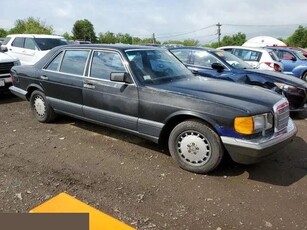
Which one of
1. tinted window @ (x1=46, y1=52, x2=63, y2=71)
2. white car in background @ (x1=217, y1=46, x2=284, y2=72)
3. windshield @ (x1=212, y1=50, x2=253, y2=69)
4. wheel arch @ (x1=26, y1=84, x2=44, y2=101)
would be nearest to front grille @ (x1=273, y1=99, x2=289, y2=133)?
windshield @ (x1=212, y1=50, x2=253, y2=69)

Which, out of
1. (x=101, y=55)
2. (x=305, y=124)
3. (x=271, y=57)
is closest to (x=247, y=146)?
(x=101, y=55)

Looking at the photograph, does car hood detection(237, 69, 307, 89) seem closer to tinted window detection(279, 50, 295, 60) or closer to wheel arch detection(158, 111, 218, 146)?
wheel arch detection(158, 111, 218, 146)

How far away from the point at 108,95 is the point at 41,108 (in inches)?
78.8

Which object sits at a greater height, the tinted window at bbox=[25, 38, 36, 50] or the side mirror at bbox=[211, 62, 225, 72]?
the tinted window at bbox=[25, 38, 36, 50]

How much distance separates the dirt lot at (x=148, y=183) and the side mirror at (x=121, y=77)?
1.10 metres

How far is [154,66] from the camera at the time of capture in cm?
488

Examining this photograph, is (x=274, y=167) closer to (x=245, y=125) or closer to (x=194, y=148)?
(x=245, y=125)

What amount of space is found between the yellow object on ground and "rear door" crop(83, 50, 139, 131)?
150 cm

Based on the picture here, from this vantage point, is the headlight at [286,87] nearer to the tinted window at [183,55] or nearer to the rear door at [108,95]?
the tinted window at [183,55]

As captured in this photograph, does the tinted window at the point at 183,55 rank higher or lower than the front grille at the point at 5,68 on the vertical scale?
higher

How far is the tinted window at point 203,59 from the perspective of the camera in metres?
7.75

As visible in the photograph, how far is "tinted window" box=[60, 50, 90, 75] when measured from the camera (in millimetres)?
5254

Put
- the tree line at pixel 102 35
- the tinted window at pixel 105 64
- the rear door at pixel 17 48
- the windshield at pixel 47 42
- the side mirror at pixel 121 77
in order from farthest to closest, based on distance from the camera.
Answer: the tree line at pixel 102 35
the rear door at pixel 17 48
the windshield at pixel 47 42
the tinted window at pixel 105 64
the side mirror at pixel 121 77

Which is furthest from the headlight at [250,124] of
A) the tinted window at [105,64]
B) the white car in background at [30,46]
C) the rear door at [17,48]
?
the rear door at [17,48]
